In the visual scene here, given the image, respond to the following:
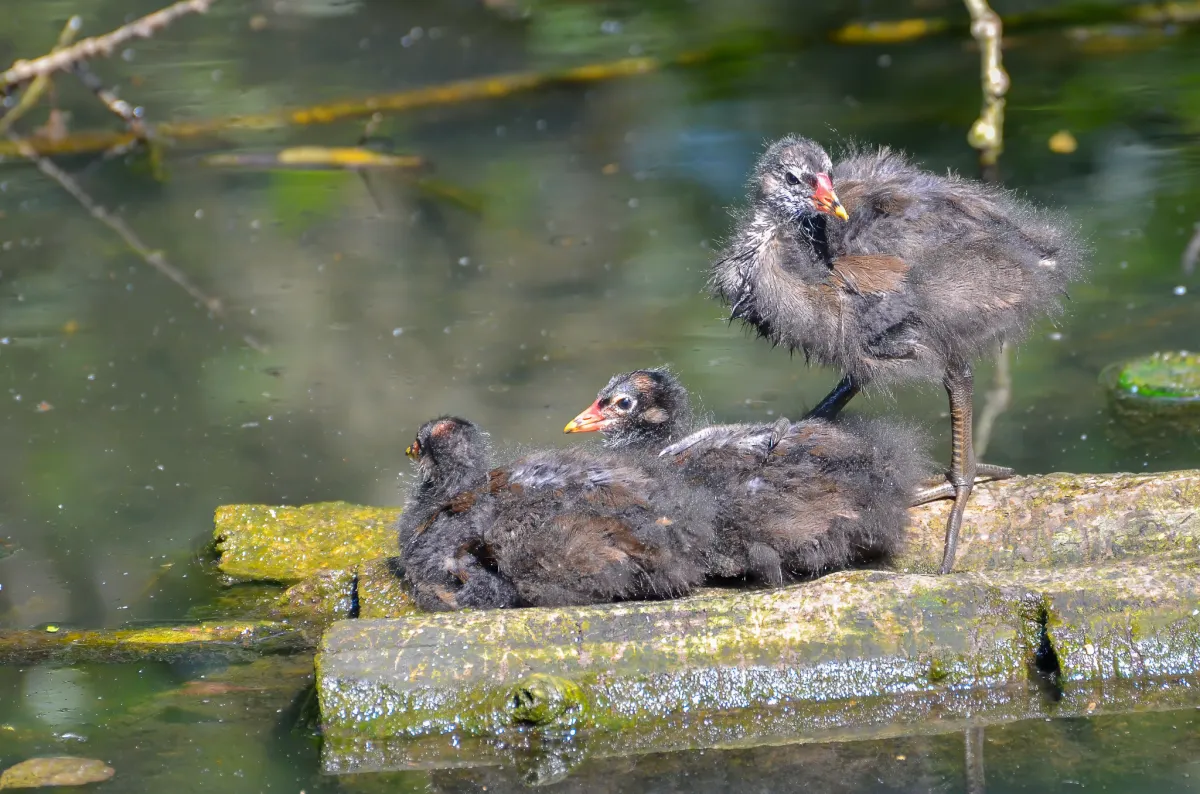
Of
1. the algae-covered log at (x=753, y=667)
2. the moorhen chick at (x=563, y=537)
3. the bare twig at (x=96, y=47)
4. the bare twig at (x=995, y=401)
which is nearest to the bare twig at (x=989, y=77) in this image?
the bare twig at (x=995, y=401)

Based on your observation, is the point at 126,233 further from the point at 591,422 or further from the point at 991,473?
the point at 991,473

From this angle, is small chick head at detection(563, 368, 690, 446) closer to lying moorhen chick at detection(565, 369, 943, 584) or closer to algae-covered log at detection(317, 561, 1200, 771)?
lying moorhen chick at detection(565, 369, 943, 584)

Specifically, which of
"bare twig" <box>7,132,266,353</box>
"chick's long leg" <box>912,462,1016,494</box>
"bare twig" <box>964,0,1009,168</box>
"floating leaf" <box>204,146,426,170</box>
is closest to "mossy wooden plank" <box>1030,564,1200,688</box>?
"chick's long leg" <box>912,462,1016,494</box>

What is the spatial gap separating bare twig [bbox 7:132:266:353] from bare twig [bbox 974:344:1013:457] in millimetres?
3111

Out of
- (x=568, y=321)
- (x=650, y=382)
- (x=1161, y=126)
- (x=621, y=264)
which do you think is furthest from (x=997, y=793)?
(x=1161, y=126)

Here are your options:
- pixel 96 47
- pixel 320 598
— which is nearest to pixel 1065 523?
pixel 320 598

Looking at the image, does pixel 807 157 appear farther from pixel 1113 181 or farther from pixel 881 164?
pixel 1113 181

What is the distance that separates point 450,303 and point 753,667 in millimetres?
3821

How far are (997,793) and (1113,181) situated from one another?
5690 millimetres

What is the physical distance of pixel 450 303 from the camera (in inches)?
280

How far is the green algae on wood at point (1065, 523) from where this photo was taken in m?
4.19

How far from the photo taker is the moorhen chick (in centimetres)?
398

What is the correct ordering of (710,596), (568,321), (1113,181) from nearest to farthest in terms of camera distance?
(710,596), (568,321), (1113,181)

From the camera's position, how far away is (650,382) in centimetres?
474
